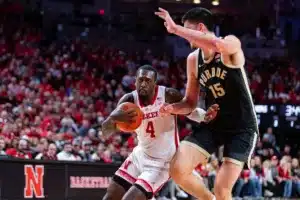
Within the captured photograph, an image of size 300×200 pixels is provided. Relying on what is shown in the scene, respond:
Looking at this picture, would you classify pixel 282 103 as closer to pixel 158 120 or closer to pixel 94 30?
pixel 94 30

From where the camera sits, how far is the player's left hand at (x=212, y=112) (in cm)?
633

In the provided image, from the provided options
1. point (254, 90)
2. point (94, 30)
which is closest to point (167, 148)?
point (254, 90)

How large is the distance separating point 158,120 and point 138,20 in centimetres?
2071

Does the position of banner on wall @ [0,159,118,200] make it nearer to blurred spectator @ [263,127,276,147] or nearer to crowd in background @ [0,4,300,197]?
crowd in background @ [0,4,300,197]

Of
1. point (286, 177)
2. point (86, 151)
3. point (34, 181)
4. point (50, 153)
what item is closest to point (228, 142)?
point (34, 181)

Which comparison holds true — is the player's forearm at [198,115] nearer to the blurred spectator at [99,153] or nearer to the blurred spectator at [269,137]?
the blurred spectator at [99,153]

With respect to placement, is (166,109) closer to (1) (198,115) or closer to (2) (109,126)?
(1) (198,115)

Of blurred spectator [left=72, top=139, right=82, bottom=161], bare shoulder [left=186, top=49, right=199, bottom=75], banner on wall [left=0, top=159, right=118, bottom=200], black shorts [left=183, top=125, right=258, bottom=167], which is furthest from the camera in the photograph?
blurred spectator [left=72, top=139, right=82, bottom=161]

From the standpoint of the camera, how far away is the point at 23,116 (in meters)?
15.0

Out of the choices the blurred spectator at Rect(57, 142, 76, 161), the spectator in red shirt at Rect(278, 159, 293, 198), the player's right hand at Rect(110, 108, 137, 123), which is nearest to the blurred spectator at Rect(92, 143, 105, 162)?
the blurred spectator at Rect(57, 142, 76, 161)

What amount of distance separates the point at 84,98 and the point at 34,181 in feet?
22.3

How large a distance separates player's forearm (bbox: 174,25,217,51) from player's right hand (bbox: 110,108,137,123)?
116 cm

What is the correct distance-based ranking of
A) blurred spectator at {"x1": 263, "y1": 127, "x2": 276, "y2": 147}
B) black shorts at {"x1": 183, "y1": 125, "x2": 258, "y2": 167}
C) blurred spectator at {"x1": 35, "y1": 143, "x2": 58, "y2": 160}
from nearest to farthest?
black shorts at {"x1": 183, "y1": 125, "x2": 258, "y2": 167}
blurred spectator at {"x1": 35, "y1": 143, "x2": 58, "y2": 160}
blurred spectator at {"x1": 263, "y1": 127, "x2": 276, "y2": 147}

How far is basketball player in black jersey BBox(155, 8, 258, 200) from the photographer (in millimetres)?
6258
